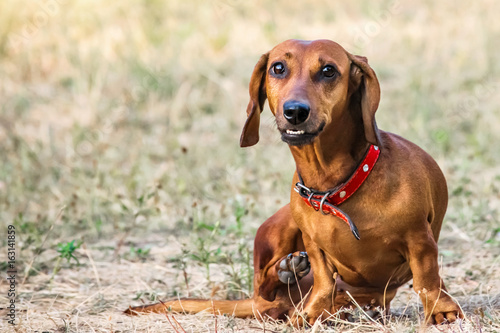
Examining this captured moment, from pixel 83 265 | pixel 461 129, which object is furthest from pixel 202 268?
pixel 461 129

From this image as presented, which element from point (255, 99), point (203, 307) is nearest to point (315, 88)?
point (255, 99)

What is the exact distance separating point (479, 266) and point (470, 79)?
16.1ft

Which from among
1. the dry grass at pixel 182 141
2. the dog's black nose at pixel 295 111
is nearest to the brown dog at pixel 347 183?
the dog's black nose at pixel 295 111

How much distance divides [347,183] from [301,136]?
1.08ft

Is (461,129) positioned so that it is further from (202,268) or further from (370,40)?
(202,268)

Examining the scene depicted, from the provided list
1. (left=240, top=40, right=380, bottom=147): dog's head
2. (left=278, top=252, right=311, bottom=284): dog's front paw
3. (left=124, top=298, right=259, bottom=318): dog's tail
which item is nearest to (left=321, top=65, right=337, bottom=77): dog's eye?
(left=240, top=40, right=380, bottom=147): dog's head

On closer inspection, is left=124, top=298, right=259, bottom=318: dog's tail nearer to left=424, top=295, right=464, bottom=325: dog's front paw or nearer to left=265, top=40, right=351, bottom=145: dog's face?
left=424, top=295, right=464, bottom=325: dog's front paw

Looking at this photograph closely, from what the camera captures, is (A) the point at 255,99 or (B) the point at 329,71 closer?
(B) the point at 329,71

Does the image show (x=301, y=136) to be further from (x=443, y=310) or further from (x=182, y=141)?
(x=182, y=141)

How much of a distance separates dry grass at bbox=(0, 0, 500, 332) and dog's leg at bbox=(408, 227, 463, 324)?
0.10 m

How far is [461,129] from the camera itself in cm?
760

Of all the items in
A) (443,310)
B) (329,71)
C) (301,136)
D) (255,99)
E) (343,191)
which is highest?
(329,71)

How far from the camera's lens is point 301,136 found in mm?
2623

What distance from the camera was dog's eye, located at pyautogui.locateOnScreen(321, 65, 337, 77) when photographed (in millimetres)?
2729
